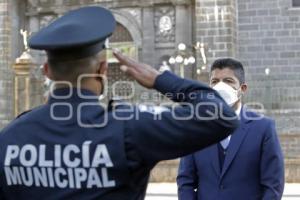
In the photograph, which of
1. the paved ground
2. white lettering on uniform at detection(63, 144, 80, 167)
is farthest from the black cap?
the paved ground

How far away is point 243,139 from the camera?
3.41 meters

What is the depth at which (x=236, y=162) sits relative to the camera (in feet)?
11.0

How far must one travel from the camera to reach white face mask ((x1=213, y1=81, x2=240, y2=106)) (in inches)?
132

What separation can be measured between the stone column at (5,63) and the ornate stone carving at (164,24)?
509 cm

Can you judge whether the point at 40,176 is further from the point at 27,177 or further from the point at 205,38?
the point at 205,38

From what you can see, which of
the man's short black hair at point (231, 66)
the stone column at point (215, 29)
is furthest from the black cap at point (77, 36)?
the stone column at point (215, 29)

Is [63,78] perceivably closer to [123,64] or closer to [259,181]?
[123,64]

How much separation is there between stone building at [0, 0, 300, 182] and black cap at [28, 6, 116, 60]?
15.1 metres

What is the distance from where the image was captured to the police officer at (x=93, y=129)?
1758mm

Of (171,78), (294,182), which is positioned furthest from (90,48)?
(294,182)

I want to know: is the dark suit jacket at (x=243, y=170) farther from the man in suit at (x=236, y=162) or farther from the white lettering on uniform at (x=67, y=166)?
the white lettering on uniform at (x=67, y=166)

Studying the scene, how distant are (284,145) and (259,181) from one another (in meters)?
13.4

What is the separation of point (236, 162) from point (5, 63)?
1822 centimetres

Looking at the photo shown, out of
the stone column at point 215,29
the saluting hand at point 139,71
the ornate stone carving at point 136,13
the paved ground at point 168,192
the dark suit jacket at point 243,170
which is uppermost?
the ornate stone carving at point 136,13
